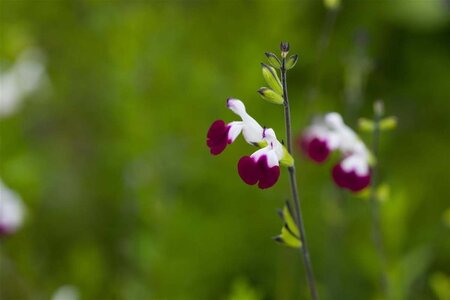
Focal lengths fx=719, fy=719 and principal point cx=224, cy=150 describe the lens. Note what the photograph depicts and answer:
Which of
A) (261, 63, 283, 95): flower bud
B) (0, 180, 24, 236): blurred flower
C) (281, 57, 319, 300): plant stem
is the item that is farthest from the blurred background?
(261, 63, 283, 95): flower bud

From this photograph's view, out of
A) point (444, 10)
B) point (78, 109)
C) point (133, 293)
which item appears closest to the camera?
point (133, 293)

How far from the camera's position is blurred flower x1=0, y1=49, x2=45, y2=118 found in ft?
8.95

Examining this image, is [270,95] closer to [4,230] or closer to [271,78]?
[271,78]

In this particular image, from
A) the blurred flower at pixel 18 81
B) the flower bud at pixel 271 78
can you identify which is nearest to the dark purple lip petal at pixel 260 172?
the flower bud at pixel 271 78

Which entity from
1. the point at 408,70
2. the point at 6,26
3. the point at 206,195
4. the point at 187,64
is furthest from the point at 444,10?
the point at 6,26

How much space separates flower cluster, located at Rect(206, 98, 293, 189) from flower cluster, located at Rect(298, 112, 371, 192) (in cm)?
25

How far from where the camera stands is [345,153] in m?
1.44

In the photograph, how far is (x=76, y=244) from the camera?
9.28 feet

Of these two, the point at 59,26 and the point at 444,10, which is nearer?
the point at 444,10

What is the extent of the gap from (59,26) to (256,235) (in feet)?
5.77

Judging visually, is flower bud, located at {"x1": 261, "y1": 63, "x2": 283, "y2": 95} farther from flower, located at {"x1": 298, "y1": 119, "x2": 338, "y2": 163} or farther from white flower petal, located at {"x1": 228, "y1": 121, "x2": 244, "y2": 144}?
flower, located at {"x1": 298, "y1": 119, "x2": 338, "y2": 163}

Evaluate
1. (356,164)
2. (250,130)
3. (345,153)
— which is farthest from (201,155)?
(250,130)

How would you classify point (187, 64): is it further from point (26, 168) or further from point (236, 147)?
point (26, 168)

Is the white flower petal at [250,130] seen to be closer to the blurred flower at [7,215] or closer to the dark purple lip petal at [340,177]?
the dark purple lip petal at [340,177]
